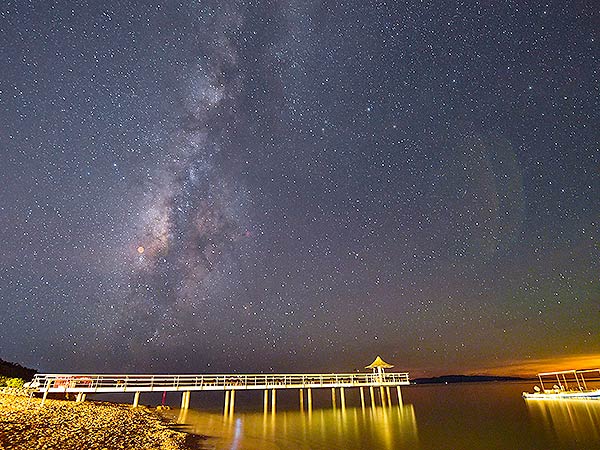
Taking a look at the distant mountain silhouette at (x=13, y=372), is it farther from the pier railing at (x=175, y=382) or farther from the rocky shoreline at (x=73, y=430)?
the rocky shoreline at (x=73, y=430)

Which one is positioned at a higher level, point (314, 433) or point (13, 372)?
point (13, 372)

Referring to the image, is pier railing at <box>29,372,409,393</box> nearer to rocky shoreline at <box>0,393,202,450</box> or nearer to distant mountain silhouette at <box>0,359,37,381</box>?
rocky shoreline at <box>0,393,202,450</box>

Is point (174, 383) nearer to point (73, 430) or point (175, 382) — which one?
point (175, 382)

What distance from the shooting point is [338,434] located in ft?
84.5

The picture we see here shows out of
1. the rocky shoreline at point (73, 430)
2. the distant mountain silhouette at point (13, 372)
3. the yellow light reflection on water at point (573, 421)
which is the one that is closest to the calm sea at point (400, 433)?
the yellow light reflection on water at point (573, 421)

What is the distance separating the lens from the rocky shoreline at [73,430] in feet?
50.8

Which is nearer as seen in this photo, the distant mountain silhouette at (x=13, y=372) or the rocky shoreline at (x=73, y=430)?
the rocky shoreline at (x=73, y=430)

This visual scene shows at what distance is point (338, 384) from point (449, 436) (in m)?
17.1

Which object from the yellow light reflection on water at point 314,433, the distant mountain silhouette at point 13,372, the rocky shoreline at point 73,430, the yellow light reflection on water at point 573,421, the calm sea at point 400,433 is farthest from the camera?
the distant mountain silhouette at point 13,372

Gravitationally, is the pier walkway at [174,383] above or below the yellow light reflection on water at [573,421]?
above

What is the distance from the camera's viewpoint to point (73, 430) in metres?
18.5

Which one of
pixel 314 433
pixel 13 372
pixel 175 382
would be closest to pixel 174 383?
pixel 175 382

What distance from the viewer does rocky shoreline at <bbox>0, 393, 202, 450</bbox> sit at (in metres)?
15.5

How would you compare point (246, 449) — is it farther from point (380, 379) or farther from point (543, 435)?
point (380, 379)
